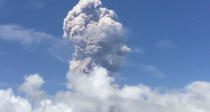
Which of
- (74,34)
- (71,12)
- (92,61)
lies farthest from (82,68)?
(71,12)

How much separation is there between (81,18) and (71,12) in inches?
261

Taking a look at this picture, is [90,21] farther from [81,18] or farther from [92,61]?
[92,61]

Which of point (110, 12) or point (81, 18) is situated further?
point (110, 12)

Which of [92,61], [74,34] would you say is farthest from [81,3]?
[92,61]

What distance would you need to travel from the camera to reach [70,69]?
12988 centimetres

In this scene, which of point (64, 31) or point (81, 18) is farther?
point (64, 31)

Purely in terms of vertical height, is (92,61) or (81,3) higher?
(81,3)

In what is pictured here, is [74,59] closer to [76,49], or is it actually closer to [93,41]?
[76,49]

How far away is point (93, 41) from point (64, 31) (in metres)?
15.7

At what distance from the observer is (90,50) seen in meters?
122

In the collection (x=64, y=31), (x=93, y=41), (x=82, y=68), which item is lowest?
(x=82, y=68)

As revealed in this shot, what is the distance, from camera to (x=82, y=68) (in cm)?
12444

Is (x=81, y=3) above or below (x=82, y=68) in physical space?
above

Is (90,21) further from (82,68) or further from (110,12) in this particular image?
(82,68)
